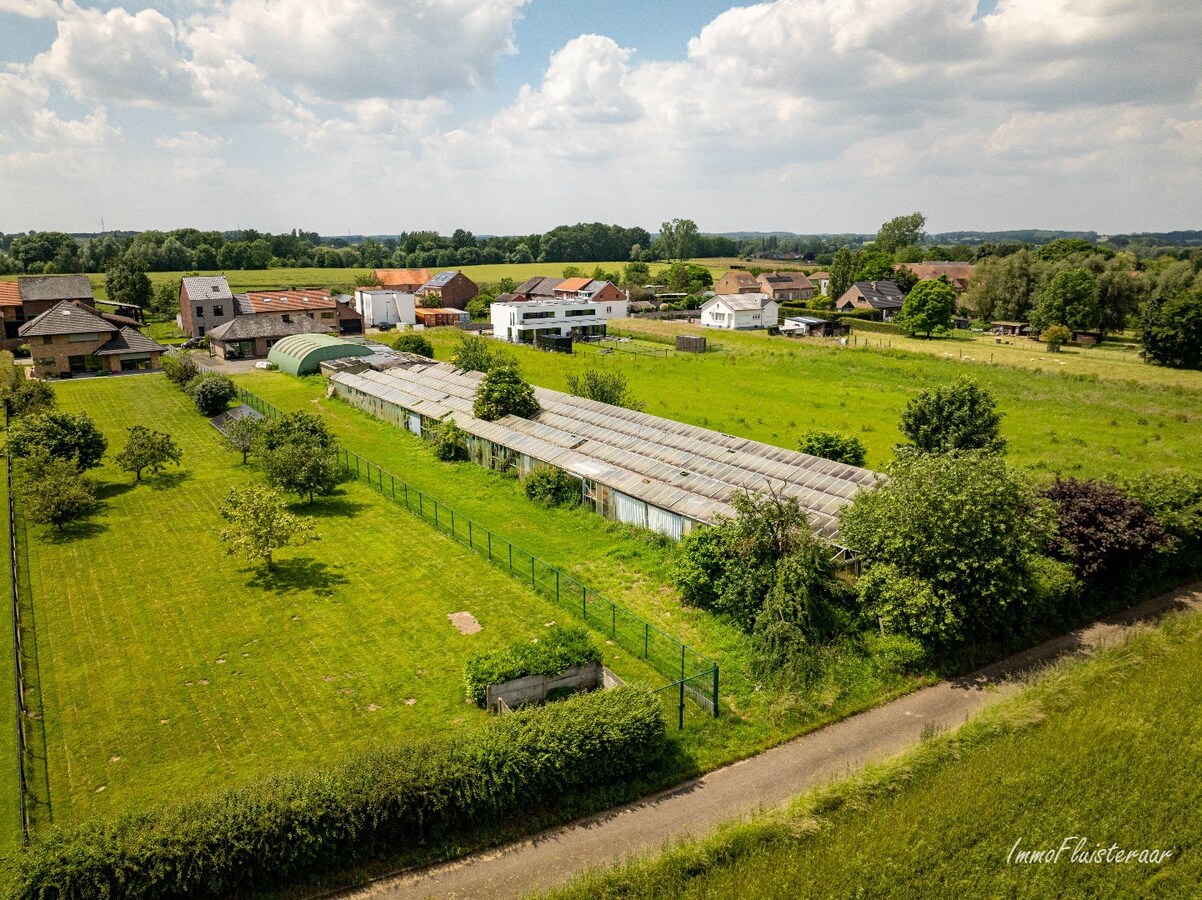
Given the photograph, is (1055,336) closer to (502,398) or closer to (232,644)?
(502,398)

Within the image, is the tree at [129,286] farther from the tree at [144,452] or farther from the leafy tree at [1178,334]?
the leafy tree at [1178,334]

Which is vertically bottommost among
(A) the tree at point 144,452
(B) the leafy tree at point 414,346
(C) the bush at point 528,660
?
(C) the bush at point 528,660

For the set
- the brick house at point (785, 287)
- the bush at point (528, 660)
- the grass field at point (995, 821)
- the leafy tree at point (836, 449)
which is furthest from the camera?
the brick house at point (785, 287)

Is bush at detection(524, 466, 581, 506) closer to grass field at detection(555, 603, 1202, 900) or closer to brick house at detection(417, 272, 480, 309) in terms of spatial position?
grass field at detection(555, 603, 1202, 900)

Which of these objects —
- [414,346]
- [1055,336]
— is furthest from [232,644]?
[1055,336]

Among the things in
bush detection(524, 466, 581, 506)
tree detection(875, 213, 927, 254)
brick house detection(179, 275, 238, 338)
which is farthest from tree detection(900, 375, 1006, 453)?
tree detection(875, 213, 927, 254)

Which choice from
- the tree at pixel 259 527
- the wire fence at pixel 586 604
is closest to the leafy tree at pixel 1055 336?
the wire fence at pixel 586 604

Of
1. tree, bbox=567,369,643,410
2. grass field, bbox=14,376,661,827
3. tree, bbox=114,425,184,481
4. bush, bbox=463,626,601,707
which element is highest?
tree, bbox=567,369,643,410
